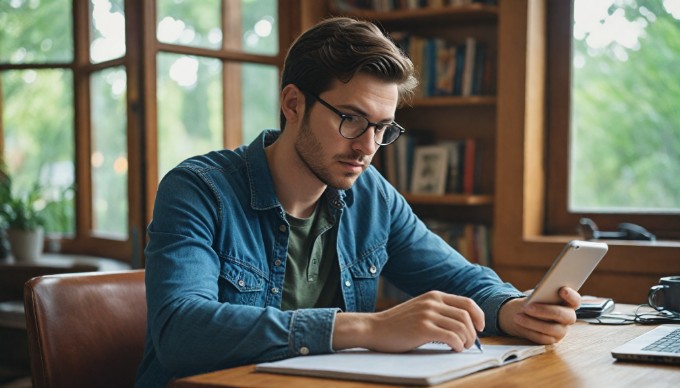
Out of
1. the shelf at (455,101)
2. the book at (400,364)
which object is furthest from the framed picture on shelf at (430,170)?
the book at (400,364)

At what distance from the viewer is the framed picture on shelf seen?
360cm

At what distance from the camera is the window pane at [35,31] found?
3.79 m

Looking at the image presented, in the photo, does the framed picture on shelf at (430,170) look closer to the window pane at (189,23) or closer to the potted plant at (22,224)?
the window pane at (189,23)

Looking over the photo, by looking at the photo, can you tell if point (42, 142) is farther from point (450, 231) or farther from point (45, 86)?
point (450, 231)

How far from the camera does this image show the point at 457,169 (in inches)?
142

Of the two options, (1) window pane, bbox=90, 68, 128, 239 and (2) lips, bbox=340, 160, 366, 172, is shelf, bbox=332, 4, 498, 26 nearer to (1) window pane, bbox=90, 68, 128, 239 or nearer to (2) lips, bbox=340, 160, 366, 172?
(1) window pane, bbox=90, 68, 128, 239

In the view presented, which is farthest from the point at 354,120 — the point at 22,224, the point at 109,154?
the point at 22,224

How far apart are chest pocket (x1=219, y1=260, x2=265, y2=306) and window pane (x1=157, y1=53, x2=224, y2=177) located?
1.61 metres

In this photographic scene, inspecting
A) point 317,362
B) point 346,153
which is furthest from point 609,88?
point 317,362

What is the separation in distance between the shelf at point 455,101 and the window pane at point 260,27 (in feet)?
2.12

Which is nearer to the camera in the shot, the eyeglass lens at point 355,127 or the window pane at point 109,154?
the eyeglass lens at point 355,127

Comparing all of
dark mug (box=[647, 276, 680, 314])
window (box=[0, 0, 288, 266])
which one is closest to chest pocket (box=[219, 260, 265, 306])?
dark mug (box=[647, 276, 680, 314])

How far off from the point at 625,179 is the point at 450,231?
0.73 m

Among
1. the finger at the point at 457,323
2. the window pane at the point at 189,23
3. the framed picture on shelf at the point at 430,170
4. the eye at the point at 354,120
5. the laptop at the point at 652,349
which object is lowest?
the laptop at the point at 652,349
